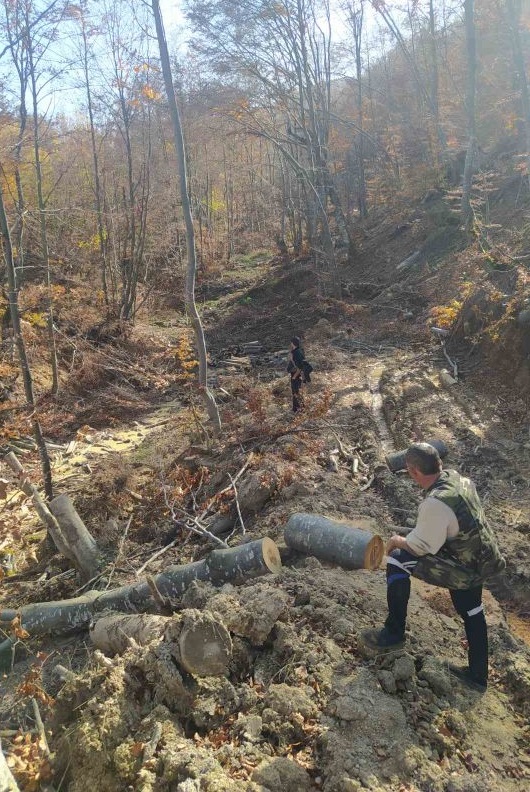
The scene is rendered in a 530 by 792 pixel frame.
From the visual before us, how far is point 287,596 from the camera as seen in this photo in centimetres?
467

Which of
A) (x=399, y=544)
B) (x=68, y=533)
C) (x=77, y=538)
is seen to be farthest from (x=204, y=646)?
(x=68, y=533)

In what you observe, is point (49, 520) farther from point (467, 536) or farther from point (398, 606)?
point (467, 536)

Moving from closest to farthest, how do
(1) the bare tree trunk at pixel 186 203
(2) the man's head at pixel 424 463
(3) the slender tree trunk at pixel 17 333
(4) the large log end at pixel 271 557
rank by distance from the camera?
1. (2) the man's head at pixel 424 463
2. (4) the large log end at pixel 271 557
3. (3) the slender tree trunk at pixel 17 333
4. (1) the bare tree trunk at pixel 186 203

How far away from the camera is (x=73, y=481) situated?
1034cm

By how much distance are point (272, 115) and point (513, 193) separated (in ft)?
33.8

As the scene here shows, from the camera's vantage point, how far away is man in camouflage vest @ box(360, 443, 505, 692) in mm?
3719

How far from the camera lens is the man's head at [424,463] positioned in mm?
3793

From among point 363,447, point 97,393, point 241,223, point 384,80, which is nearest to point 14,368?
point 97,393

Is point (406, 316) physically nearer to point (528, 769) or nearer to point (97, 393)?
point (97, 393)

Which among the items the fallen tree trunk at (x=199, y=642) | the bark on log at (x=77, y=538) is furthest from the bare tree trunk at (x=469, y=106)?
the fallen tree trunk at (x=199, y=642)

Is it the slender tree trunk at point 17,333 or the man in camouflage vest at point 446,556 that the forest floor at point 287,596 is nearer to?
the man in camouflage vest at point 446,556

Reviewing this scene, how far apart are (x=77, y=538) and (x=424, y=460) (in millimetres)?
5501

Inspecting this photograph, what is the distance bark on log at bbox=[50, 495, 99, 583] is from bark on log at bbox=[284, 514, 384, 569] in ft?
9.91

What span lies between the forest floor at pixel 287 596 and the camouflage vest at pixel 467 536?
86 centimetres
